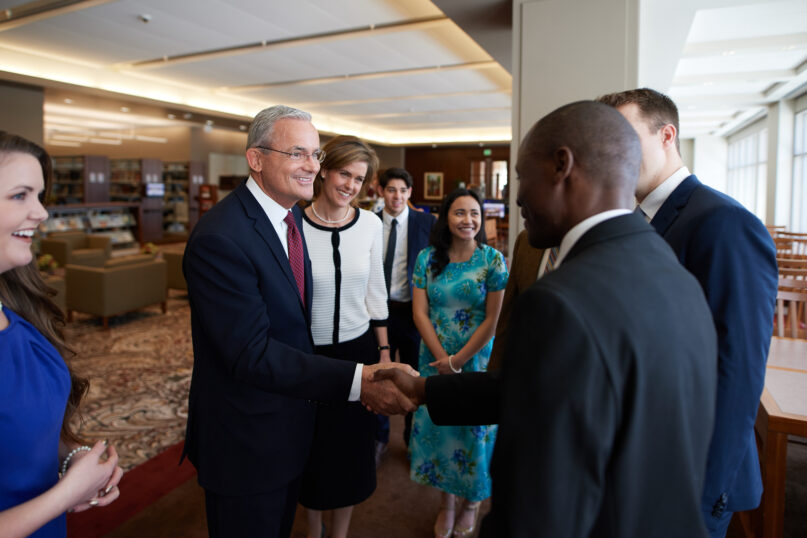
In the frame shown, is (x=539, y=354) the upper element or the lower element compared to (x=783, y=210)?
lower

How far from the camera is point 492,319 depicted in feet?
8.73

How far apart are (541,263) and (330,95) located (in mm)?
10726

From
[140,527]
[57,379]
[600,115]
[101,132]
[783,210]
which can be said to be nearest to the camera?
[600,115]

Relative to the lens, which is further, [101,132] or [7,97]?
[101,132]

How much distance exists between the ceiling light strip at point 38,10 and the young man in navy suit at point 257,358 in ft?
19.9

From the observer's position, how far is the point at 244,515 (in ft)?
5.27

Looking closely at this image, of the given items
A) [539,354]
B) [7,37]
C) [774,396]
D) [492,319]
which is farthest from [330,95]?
[539,354]

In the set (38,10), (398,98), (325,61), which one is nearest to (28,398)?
(38,10)

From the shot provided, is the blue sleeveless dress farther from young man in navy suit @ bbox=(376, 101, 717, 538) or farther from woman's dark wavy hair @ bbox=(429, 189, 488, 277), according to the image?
woman's dark wavy hair @ bbox=(429, 189, 488, 277)

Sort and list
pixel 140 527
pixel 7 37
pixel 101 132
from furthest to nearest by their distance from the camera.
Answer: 1. pixel 101 132
2. pixel 7 37
3. pixel 140 527

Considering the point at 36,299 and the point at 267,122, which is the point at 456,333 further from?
the point at 36,299

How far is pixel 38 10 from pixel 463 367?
7417 millimetres

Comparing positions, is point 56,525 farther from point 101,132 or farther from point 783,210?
point 101,132

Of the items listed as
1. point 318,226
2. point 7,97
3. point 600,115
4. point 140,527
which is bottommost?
point 140,527
